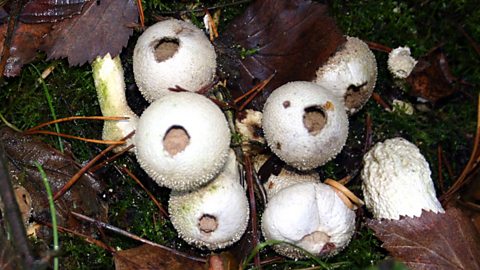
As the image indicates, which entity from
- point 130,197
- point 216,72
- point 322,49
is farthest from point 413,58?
point 130,197

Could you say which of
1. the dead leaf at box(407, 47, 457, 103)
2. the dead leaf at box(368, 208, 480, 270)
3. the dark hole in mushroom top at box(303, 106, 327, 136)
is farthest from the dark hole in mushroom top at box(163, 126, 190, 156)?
the dead leaf at box(407, 47, 457, 103)

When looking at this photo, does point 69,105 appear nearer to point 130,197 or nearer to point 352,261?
point 130,197

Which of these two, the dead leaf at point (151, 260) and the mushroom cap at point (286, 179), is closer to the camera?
the dead leaf at point (151, 260)

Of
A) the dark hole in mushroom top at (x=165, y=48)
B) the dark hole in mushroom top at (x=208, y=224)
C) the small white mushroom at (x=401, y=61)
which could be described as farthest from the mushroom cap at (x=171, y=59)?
the small white mushroom at (x=401, y=61)

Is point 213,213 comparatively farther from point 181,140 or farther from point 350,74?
point 350,74

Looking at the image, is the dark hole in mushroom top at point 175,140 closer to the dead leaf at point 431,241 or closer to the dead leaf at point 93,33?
the dead leaf at point 93,33

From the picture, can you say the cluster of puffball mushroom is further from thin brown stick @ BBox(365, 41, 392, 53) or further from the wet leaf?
thin brown stick @ BBox(365, 41, 392, 53)
